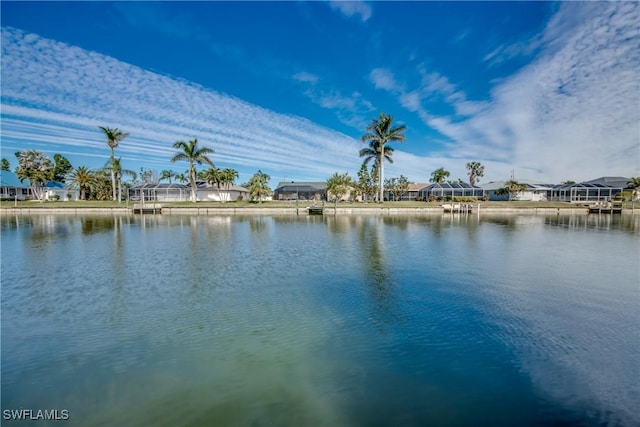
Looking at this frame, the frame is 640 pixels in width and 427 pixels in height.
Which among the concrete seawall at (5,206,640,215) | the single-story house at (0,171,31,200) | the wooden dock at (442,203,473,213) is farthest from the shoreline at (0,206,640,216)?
the single-story house at (0,171,31,200)

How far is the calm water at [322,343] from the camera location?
5.60 m

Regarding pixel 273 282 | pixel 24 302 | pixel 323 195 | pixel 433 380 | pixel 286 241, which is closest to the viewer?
pixel 433 380

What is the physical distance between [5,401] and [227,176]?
216ft

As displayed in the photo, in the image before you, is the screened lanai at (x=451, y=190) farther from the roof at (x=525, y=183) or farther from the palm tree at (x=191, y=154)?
the palm tree at (x=191, y=154)

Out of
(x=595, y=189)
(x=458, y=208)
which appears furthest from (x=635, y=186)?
(x=458, y=208)

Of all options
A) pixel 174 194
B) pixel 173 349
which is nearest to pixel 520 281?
pixel 173 349

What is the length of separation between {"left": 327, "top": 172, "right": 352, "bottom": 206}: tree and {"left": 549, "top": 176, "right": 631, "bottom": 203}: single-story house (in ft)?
166

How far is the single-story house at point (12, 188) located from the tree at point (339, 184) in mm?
74030

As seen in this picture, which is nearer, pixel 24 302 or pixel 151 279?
pixel 24 302

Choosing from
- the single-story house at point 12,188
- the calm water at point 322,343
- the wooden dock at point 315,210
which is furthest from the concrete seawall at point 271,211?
→ the calm water at point 322,343

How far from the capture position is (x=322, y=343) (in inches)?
308

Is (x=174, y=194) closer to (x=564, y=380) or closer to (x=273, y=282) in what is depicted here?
(x=273, y=282)

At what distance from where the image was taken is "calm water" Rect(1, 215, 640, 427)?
5.60m

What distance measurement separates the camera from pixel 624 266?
53.2 feet
